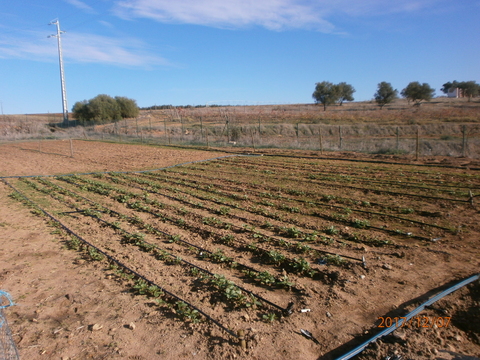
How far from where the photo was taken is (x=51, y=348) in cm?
373

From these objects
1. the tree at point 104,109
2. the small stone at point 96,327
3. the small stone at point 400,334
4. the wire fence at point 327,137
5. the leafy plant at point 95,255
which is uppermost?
the tree at point 104,109

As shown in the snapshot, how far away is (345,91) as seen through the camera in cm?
6316

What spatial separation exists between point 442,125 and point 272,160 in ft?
79.9

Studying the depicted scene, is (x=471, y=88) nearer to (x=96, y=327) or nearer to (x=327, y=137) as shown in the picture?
(x=327, y=137)

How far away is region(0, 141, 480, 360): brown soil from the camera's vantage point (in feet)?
11.8

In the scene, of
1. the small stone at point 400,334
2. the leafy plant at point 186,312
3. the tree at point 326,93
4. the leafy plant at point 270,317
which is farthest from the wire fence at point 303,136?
the leafy plant at point 186,312

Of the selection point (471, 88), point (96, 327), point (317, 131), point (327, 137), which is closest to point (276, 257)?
point (96, 327)

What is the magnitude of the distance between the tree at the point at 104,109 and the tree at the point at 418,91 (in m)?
44.4

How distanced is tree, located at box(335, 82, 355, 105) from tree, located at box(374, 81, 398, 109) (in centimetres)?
708

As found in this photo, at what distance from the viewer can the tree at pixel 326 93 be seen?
192 ft

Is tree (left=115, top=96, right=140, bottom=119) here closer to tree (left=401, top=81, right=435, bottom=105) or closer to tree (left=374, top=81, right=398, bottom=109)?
tree (left=374, top=81, right=398, bottom=109)

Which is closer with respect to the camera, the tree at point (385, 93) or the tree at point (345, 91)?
the tree at point (385, 93)
